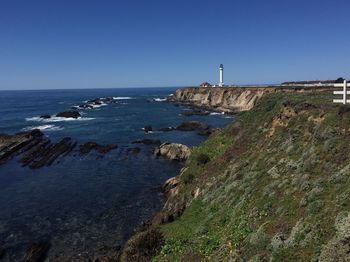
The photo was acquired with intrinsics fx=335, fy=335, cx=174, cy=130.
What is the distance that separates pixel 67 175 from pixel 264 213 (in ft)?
95.5

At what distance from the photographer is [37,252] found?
72.0ft

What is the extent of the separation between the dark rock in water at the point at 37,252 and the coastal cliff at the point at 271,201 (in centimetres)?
624

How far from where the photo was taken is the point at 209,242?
52.0 ft

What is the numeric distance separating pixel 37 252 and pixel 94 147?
3283 cm

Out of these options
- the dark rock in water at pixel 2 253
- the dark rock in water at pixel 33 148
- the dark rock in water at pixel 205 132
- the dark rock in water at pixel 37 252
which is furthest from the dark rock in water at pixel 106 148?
the dark rock in water at pixel 2 253

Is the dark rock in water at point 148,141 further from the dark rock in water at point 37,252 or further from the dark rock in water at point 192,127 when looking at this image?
the dark rock in water at point 37,252

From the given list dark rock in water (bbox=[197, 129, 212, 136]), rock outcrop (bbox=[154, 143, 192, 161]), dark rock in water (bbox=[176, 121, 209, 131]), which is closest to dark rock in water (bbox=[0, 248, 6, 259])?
rock outcrop (bbox=[154, 143, 192, 161])

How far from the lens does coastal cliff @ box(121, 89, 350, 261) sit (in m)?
12.1

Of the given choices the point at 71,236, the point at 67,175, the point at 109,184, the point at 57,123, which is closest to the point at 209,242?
the point at 71,236

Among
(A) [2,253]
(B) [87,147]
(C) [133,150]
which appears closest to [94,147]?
(B) [87,147]

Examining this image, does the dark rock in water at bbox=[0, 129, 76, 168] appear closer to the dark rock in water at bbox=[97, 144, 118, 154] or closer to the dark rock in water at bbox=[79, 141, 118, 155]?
the dark rock in water at bbox=[79, 141, 118, 155]

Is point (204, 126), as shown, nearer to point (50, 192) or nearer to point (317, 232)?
point (50, 192)

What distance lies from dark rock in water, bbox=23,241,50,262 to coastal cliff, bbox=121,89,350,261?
6.24 m

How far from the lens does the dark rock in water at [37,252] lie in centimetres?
2136
